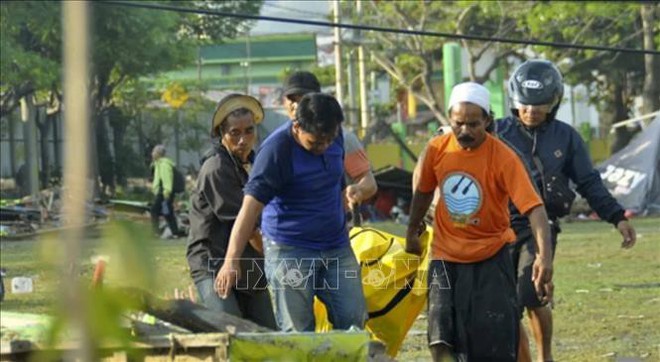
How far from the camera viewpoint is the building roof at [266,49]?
74.3 m

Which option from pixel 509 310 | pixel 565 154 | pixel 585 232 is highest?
pixel 565 154

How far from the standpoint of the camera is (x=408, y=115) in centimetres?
6831

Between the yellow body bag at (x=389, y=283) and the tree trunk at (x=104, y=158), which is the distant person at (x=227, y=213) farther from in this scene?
the tree trunk at (x=104, y=158)

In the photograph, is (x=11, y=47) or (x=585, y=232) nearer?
(x=585, y=232)

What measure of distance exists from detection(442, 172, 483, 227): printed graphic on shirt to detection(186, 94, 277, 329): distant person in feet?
3.00

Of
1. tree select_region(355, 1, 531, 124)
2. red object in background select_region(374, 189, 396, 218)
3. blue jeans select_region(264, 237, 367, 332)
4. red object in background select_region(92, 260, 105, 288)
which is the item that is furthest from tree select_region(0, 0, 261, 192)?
red object in background select_region(92, 260, 105, 288)

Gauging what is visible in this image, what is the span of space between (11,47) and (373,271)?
2970 cm

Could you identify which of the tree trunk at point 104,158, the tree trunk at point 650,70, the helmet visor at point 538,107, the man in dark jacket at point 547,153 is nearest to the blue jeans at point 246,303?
the man in dark jacket at point 547,153

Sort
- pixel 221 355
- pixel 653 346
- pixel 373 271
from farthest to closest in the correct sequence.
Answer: pixel 653 346 → pixel 373 271 → pixel 221 355

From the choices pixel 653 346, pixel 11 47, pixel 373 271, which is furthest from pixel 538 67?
pixel 11 47

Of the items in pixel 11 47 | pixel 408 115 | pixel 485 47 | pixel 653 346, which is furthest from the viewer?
pixel 408 115

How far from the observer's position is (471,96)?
Result: 714cm

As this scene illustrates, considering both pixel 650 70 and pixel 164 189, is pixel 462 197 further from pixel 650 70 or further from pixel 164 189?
pixel 650 70

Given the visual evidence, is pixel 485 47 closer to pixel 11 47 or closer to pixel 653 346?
pixel 11 47
